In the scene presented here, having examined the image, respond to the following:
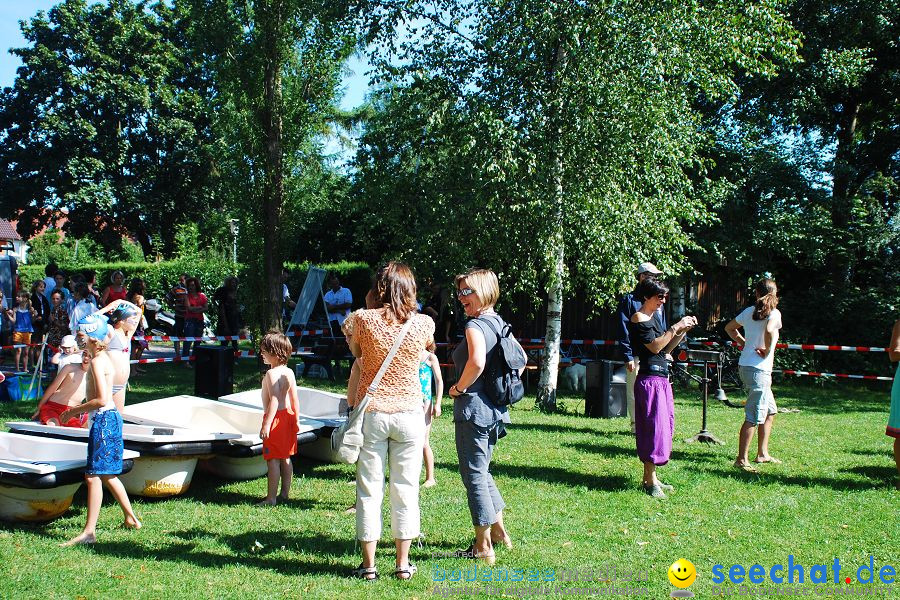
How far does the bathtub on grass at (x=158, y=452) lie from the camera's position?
6035mm

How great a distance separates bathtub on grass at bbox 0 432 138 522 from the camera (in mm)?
5262

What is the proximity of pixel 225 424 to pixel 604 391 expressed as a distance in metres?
5.47

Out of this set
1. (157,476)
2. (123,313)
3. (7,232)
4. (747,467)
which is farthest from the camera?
(7,232)

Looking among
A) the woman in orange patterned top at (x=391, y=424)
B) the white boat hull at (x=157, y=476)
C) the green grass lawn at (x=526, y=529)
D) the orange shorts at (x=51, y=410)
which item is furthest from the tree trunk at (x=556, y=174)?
the woman in orange patterned top at (x=391, y=424)

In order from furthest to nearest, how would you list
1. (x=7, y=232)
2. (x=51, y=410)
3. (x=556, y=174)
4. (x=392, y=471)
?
(x=7, y=232) → (x=556, y=174) → (x=51, y=410) → (x=392, y=471)

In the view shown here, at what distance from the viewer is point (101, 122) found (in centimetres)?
3462

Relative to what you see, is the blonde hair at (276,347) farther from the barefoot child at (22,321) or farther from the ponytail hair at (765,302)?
the barefoot child at (22,321)

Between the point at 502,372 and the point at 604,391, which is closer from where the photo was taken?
the point at 502,372

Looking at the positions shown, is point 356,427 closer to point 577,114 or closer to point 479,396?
point 479,396

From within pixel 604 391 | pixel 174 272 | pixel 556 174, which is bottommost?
pixel 604 391

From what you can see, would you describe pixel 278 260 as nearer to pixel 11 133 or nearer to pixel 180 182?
pixel 180 182

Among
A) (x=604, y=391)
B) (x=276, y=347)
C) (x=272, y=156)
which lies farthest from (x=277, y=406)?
(x=272, y=156)

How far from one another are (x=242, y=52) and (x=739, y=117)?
37.6ft

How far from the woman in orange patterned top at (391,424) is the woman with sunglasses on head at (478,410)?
34 centimetres
